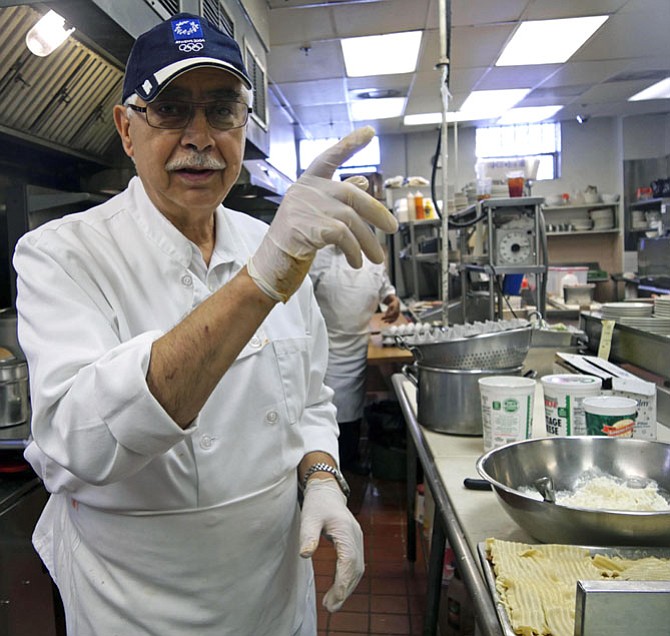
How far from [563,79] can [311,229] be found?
7180mm

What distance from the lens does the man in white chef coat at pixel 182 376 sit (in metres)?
0.84

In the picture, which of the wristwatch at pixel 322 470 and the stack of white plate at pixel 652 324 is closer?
the wristwatch at pixel 322 470

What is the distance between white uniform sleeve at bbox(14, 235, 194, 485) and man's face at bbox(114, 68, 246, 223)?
24 centimetres

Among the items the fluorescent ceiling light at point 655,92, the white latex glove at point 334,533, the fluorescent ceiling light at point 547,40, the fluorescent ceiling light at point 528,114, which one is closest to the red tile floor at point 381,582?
the white latex glove at point 334,533

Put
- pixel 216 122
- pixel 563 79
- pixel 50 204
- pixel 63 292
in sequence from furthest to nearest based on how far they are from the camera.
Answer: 1. pixel 563 79
2. pixel 50 204
3. pixel 216 122
4. pixel 63 292

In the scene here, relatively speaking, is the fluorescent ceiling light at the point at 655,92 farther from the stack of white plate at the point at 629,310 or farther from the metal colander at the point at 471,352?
the metal colander at the point at 471,352

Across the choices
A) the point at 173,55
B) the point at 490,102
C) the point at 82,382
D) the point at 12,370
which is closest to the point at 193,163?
the point at 173,55

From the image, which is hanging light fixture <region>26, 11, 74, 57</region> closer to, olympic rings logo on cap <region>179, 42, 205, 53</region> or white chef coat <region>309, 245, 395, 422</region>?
olympic rings logo on cap <region>179, 42, 205, 53</region>

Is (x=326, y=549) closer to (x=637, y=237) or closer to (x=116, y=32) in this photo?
(x=116, y=32)

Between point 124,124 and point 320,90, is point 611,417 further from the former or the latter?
point 320,90

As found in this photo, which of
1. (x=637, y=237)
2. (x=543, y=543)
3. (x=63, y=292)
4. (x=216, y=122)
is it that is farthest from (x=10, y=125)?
(x=637, y=237)

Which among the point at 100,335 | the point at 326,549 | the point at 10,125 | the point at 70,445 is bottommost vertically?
the point at 326,549

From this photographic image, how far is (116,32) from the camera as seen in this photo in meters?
1.46

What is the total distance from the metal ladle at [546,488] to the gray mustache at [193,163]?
89 cm
